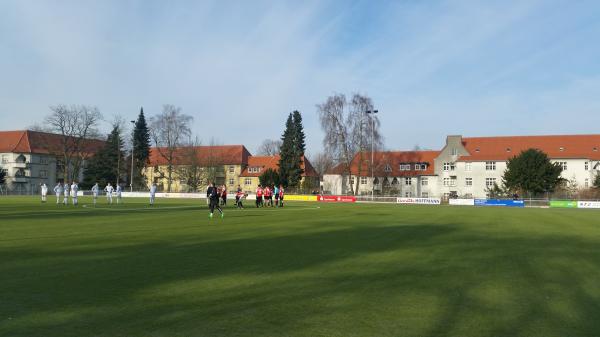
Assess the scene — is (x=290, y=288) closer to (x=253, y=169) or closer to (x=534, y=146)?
(x=534, y=146)

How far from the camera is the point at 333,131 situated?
75500 millimetres

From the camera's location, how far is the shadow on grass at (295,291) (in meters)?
5.60

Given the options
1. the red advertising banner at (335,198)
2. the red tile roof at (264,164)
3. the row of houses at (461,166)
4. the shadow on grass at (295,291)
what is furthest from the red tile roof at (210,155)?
the shadow on grass at (295,291)

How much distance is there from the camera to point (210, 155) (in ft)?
316

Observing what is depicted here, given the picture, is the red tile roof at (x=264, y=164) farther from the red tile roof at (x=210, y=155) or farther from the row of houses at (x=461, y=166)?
the row of houses at (x=461, y=166)

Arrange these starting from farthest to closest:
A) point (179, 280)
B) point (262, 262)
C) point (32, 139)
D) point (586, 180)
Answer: point (32, 139)
point (586, 180)
point (262, 262)
point (179, 280)

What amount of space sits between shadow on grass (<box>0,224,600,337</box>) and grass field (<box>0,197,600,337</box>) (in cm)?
2

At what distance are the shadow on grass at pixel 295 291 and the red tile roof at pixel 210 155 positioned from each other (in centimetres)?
7998

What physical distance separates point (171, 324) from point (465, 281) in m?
5.46

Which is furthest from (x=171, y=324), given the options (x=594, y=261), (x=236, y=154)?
(x=236, y=154)

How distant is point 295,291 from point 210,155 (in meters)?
90.8

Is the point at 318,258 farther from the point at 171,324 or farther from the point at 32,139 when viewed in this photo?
the point at 32,139

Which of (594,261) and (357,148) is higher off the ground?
(357,148)

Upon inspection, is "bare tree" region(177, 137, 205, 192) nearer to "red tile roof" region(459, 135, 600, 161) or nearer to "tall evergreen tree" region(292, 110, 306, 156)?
"tall evergreen tree" region(292, 110, 306, 156)
